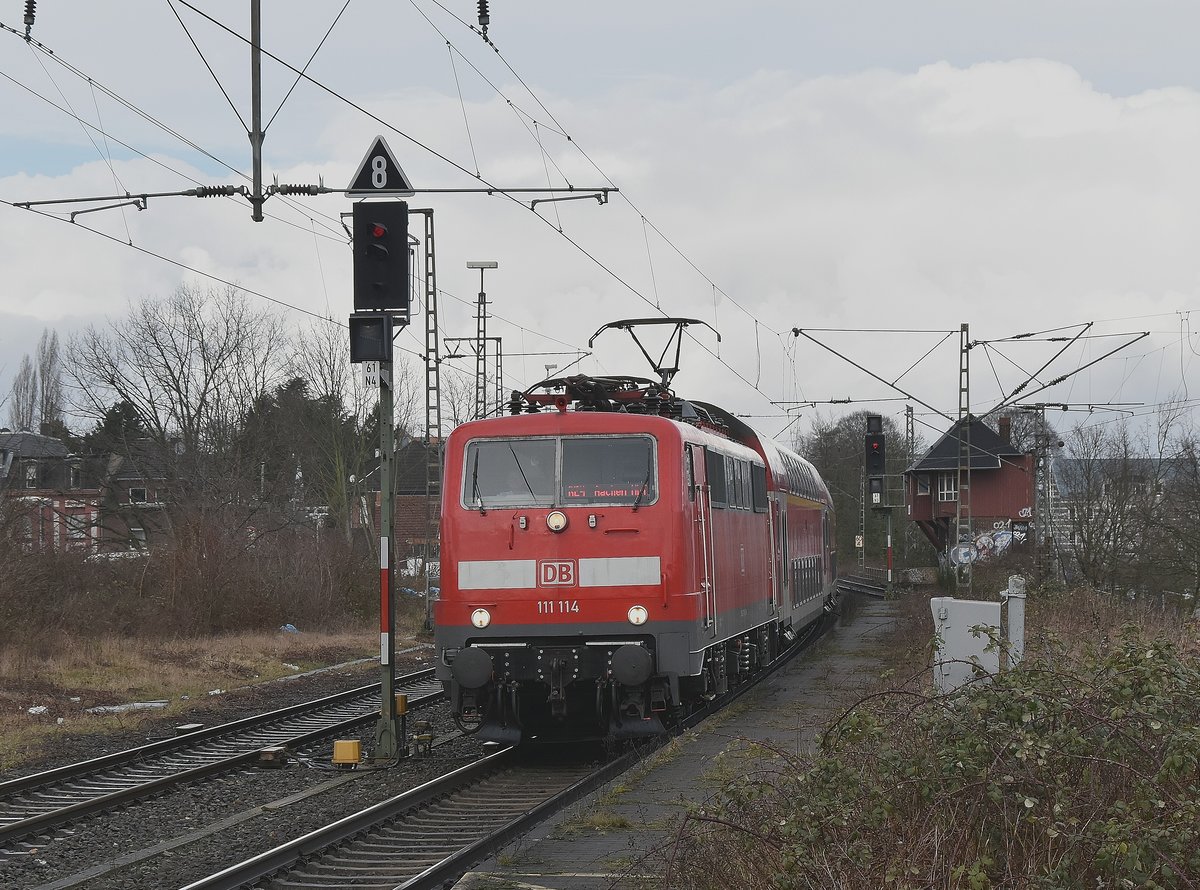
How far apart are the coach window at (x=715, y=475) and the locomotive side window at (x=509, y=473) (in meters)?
1.84

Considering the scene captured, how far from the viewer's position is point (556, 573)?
39.4 feet

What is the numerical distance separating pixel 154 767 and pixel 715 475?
6.12 meters

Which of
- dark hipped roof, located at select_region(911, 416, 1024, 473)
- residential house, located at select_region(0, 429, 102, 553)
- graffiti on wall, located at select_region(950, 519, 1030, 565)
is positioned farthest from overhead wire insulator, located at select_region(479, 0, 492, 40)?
dark hipped roof, located at select_region(911, 416, 1024, 473)

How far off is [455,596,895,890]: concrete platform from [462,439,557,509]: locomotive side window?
8.56ft

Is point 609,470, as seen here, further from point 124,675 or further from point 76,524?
point 76,524

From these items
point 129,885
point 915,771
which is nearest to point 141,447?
point 129,885

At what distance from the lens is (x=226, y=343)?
154ft

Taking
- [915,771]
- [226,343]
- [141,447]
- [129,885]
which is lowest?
[129,885]

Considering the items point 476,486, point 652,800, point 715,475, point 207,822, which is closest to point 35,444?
point 715,475

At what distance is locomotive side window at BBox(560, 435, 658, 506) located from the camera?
12.2 metres

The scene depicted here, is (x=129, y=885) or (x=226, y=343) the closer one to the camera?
(x=129, y=885)

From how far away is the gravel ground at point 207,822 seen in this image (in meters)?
8.33

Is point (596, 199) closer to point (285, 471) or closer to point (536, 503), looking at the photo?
point (536, 503)

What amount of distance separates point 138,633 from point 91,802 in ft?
49.6
